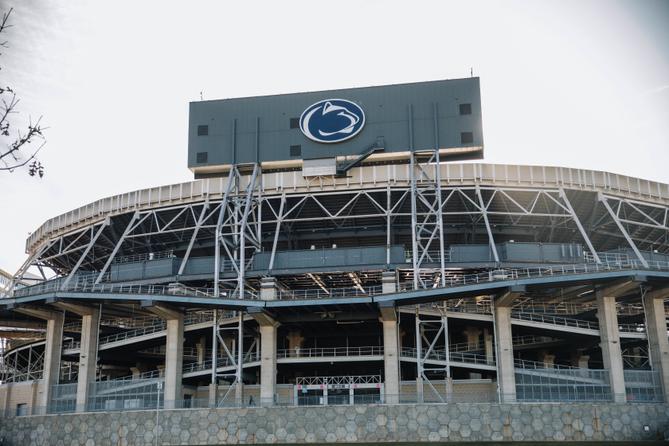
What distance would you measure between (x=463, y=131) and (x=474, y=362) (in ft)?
68.0

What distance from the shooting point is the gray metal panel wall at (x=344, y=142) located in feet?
221

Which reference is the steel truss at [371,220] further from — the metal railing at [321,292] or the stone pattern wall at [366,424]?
the stone pattern wall at [366,424]

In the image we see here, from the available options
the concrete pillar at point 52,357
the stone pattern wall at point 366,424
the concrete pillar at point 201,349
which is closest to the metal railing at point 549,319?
the stone pattern wall at point 366,424

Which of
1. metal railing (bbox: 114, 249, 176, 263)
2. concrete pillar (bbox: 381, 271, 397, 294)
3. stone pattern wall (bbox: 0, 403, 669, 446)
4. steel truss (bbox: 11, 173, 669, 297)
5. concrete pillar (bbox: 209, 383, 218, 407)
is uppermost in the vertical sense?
steel truss (bbox: 11, 173, 669, 297)

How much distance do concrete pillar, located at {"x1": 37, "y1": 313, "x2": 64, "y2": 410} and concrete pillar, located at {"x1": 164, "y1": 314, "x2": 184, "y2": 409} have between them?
37.3 ft

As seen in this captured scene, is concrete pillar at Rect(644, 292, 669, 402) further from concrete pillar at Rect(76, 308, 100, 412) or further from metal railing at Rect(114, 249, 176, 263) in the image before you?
concrete pillar at Rect(76, 308, 100, 412)

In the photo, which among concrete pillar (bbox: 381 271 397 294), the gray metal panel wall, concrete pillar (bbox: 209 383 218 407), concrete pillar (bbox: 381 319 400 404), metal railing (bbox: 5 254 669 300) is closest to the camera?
concrete pillar (bbox: 381 319 400 404)

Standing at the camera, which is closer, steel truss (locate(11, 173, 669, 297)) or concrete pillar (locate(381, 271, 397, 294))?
concrete pillar (locate(381, 271, 397, 294))

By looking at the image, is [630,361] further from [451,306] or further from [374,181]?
[374,181]

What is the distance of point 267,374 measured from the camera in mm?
57562

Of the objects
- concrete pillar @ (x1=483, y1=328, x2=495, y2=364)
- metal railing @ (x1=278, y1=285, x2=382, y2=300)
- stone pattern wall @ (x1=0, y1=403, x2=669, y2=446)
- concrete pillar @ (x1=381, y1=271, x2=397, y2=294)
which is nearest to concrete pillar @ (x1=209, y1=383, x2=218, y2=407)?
stone pattern wall @ (x1=0, y1=403, x2=669, y2=446)

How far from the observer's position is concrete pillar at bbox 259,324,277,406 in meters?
56.6

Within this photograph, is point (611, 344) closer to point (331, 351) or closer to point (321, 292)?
point (331, 351)

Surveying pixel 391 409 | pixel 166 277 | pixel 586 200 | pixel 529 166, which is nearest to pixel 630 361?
pixel 586 200
